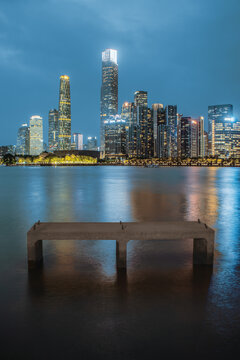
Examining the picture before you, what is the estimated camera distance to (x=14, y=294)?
22.9 ft

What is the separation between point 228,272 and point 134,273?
2490 mm

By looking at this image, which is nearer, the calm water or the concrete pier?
the calm water

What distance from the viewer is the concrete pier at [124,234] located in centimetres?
807

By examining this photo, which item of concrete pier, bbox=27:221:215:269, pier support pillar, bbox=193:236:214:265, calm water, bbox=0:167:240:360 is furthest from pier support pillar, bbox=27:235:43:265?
pier support pillar, bbox=193:236:214:265

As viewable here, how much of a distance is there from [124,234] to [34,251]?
264cm

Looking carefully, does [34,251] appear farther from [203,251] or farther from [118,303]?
[203,251]

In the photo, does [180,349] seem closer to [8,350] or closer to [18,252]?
[8,350]

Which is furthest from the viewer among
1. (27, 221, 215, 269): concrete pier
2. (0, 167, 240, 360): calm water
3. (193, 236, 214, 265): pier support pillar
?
(193, 236, 214, 265): pier support pillar

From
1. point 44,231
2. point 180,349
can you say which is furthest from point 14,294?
point 180,349

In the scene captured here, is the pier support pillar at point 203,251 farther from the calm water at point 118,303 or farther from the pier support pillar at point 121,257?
the pier support pillar at point 121,257

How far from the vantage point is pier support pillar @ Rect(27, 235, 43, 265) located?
8.46 metres

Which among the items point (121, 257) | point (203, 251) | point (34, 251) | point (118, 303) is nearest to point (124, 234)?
point (121, 257)

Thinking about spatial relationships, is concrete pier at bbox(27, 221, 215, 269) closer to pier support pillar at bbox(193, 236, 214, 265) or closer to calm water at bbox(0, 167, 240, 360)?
pier support pillar at bbox(193, 236, 214, 265)

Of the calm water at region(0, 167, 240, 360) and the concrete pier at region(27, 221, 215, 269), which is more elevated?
the concrete pier at region(27, 221, 215, 269)
